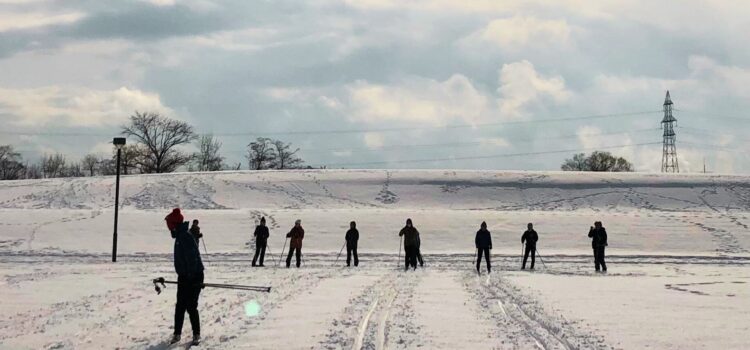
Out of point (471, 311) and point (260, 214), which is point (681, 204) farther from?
point (471, 311)

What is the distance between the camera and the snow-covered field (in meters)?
10.3

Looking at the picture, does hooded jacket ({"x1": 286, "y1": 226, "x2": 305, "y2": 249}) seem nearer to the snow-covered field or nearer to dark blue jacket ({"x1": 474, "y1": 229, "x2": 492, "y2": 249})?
the snow-covered field

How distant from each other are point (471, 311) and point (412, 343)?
10.8 ft

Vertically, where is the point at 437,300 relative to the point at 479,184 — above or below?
below

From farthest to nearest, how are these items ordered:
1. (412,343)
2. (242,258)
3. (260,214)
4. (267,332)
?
(260,214)
(242,258)
(267,332)
(412,343)

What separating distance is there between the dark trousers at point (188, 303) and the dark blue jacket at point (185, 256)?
85 mm

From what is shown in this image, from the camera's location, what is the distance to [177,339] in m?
9.70

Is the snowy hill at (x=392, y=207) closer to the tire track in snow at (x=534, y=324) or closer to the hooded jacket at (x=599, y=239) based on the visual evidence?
the hooded jacket at (x=599, y=239)

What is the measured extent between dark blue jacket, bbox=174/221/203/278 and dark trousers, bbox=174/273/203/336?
0.28ft

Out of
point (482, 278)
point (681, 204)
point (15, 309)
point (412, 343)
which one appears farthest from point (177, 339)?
point (681, 204)

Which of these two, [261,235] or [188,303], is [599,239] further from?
[188,303]

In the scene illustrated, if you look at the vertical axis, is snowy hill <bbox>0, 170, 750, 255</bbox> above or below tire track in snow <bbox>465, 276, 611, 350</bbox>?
above

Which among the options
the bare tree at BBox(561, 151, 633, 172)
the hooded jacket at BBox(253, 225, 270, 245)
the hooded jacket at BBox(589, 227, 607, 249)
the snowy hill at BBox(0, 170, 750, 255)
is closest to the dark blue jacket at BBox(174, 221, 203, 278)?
the hooded jacket at BBox(253, 225, 270, 245)

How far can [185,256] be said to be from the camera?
1008 cm
